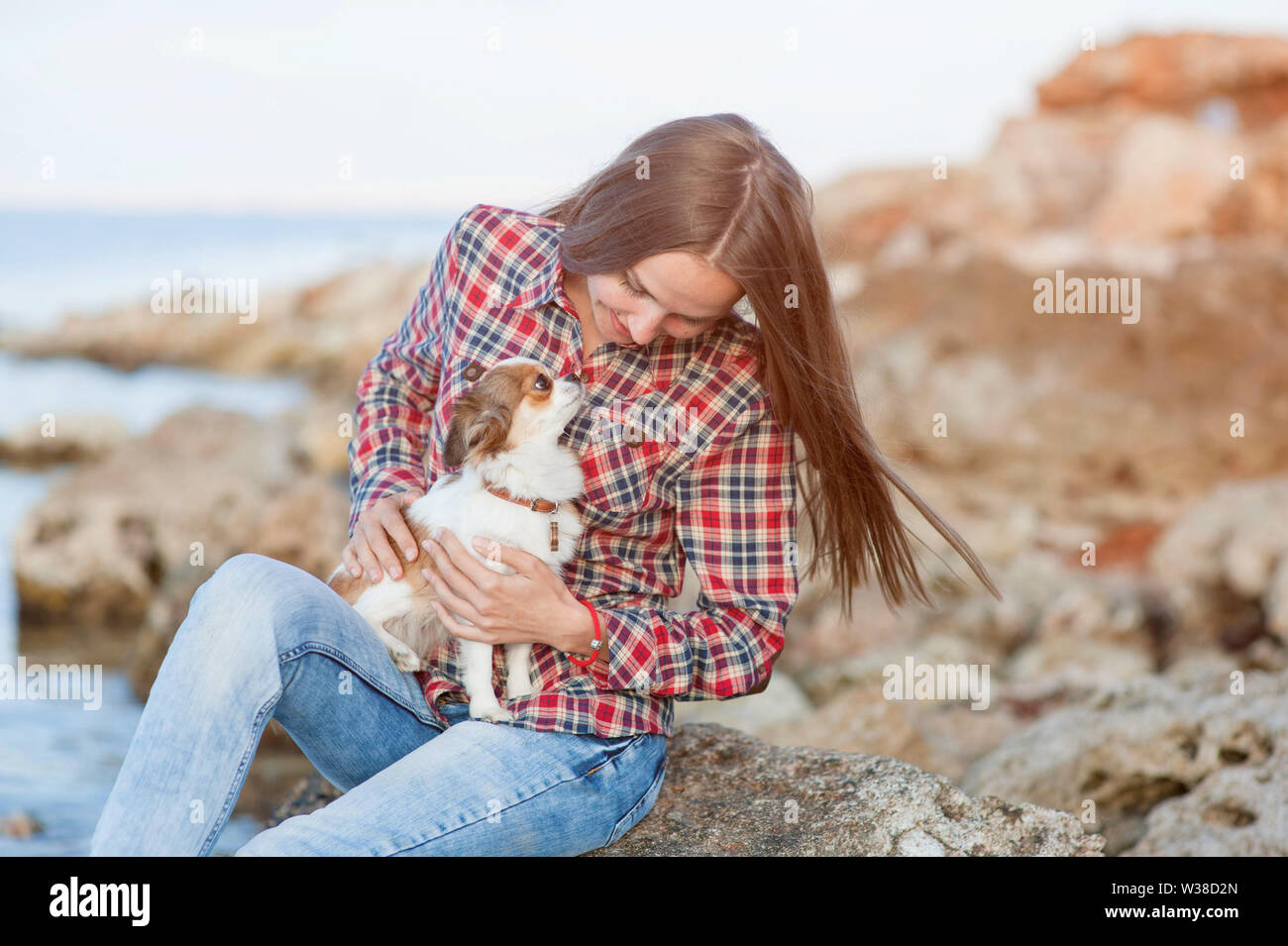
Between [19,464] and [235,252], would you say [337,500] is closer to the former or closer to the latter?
[19,464]

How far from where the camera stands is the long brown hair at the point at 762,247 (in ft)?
8.82

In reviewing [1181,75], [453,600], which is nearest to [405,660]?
[453,600]

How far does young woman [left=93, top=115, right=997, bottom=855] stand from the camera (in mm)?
2400

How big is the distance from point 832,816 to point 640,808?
1.53ft

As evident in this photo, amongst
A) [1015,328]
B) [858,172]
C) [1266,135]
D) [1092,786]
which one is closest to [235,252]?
[858,172]

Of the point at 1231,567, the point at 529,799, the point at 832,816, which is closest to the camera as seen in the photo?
the point at 529,799

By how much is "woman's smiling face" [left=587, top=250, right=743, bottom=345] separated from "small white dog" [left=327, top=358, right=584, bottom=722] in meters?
0.29

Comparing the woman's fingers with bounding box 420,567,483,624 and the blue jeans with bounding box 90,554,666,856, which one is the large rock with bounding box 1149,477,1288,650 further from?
the woman's fingers with bounding box 420,567,483,624

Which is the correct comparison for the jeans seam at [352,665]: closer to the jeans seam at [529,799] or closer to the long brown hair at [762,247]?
the jeans seam at [529,799]

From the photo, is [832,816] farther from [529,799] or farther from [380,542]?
[380,542]

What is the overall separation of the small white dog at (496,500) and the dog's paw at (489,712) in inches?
1.0

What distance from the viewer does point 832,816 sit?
2824mm

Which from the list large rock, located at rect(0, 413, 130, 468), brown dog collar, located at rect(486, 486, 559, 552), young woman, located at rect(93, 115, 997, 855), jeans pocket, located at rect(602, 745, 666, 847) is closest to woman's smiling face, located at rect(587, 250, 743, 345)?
young woman, located at rect(93, 115, 997, 855)

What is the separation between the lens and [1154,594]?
24.6 ft
